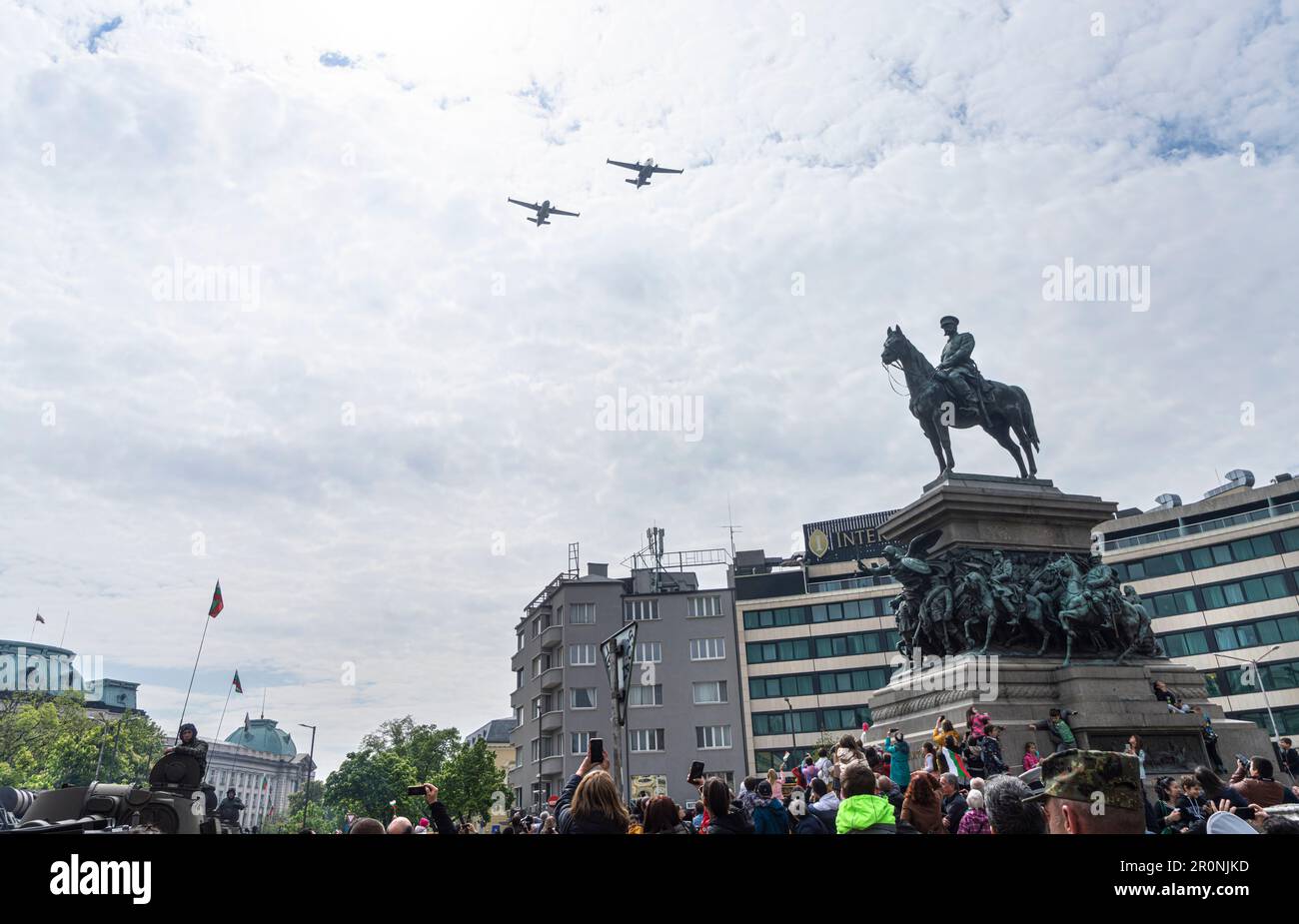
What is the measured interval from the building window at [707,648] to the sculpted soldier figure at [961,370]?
152 feet

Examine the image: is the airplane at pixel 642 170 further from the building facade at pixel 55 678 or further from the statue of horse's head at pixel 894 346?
the building facade at pixel 55 678

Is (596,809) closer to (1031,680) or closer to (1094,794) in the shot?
(1094,794)

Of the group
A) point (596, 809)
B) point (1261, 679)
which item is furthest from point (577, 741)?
point (596, 809)

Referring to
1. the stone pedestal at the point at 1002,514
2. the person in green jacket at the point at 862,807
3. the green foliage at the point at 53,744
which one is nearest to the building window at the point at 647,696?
the green foliage at the point at 53,744

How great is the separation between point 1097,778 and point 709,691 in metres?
61.7

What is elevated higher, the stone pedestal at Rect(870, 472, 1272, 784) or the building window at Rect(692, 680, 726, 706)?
the stone pedestal at Rect(870, 472, 1272, 784)

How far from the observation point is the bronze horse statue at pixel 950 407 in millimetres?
20812

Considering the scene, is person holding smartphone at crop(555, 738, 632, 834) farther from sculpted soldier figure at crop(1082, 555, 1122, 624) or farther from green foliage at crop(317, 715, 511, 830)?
green foliage at crop(317, 715, 511, 830)

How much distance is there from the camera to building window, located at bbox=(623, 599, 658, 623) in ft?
216

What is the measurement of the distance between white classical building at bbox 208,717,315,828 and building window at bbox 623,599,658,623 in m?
123

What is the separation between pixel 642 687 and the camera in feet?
207

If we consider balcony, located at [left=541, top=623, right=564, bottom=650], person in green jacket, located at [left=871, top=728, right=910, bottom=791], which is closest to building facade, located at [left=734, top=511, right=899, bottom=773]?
balcony, located at [left=541, top=623, right=564, bottom=650]
